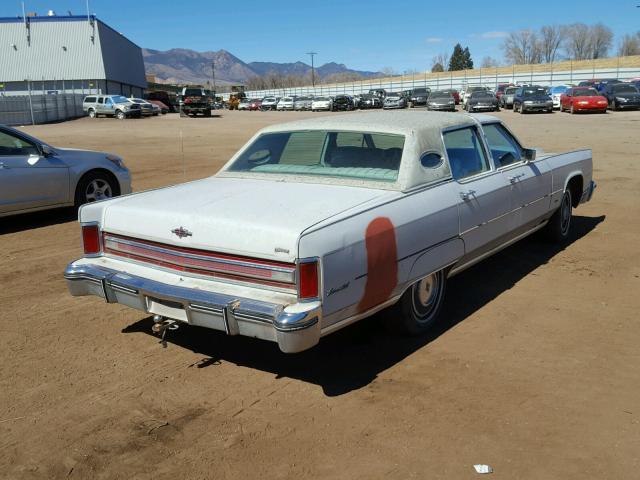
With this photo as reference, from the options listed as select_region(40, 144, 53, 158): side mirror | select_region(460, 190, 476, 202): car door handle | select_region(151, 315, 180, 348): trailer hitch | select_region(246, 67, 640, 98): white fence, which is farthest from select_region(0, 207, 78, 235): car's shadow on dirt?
select_region(246, 67, 640, 98): white fence

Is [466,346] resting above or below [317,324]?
below

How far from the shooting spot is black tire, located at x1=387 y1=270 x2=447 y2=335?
4.29 meters

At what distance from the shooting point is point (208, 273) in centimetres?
385

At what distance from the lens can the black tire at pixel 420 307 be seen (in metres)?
4.29

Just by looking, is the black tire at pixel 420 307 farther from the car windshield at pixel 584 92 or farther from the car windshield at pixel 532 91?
the car windshield at pixel 532 91

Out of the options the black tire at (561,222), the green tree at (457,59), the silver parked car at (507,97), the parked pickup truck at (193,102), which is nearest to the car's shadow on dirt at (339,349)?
the black tire at (561,222)

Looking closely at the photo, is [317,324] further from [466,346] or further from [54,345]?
[54,345]

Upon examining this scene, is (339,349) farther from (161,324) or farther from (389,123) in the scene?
(389,123)

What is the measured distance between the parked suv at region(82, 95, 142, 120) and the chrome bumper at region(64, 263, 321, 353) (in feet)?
140

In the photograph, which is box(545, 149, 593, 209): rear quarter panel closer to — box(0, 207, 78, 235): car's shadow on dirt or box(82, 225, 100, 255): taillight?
box(82, 225, 100, 255): taillight

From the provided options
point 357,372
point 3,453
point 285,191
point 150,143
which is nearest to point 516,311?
point 357,372

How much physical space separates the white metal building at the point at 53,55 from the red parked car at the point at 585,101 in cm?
4776

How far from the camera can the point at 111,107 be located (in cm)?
4528

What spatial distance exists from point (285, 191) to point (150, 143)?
18.7 metres
